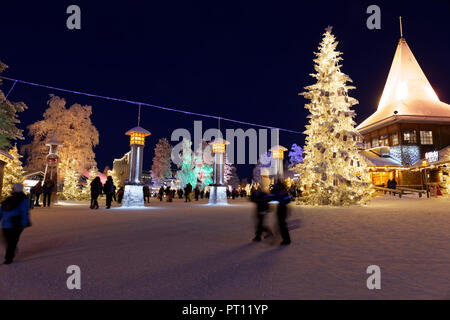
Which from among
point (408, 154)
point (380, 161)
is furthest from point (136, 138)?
point (408, 154)

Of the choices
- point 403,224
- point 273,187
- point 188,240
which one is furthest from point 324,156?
point 188,240

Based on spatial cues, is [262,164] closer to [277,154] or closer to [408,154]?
[408,154]

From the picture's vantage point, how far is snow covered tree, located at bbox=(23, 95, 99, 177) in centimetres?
2905

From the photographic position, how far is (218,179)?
20.3 meters

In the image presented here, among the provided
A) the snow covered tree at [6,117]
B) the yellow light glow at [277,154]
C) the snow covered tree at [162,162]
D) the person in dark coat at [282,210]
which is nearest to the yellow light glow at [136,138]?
the snow covered tree at [6,117]

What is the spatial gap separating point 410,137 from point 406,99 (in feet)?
16.1

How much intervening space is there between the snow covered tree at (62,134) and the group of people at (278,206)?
2841cm

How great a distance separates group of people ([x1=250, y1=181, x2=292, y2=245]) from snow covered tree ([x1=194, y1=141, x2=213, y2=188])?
3922cm

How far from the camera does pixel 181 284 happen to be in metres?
3.20

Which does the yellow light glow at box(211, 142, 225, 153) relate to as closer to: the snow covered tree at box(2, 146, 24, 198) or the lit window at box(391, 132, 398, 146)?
the snow covered tree at box(2, 146, 24, 198)

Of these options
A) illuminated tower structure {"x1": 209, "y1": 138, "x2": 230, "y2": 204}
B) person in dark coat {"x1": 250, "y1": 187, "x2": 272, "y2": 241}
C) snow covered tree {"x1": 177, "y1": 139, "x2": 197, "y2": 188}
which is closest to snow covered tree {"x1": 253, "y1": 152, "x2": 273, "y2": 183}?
snow covered tree {"x1": 177, "y1": 139, "x2": 197, "y2": 188}

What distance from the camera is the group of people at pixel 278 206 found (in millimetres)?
5668

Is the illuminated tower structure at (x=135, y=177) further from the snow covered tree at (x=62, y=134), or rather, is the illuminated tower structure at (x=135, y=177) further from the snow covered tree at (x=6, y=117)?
the snow covered tree at (x=62, y=134)

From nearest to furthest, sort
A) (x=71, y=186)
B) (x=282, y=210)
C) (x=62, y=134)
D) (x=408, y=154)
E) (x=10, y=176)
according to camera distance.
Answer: (x=282, y=210), (x=10, y=176), (x=71, y=186), (x=62, y=134), (x=408, y=154)
